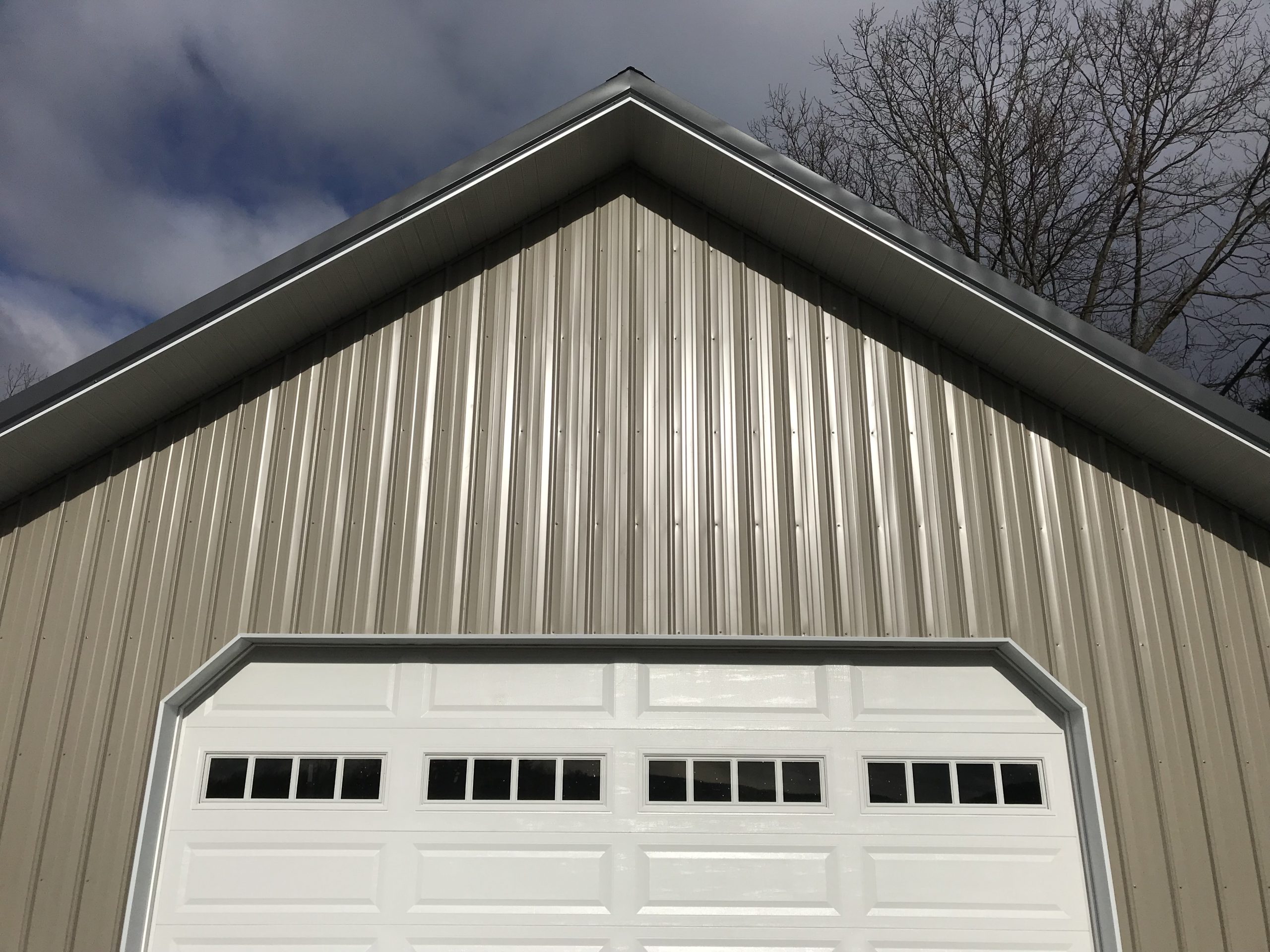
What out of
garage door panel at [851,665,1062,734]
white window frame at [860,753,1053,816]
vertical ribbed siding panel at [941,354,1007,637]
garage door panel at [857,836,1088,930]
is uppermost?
vertical ribbed siding panel at [941,354,1007,637]

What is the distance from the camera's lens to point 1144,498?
5.19 metres

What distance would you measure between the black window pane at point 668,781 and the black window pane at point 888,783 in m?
1.12

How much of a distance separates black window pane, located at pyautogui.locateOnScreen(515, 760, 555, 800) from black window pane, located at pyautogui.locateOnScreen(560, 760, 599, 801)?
0.07 meters

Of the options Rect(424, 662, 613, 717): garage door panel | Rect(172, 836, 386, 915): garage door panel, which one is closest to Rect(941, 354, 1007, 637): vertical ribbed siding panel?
Rect(424, 662, 613, 717): garage door panel

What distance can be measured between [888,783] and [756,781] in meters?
0.79

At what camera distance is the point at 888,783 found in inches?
197

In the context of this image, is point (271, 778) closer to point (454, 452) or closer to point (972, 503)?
point (454, 452)

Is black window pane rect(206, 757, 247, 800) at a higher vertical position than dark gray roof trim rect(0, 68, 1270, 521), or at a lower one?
lower

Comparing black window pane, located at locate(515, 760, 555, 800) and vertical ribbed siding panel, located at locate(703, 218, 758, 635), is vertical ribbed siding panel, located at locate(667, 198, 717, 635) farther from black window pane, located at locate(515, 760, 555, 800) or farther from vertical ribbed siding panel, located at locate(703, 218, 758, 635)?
black window pane, located at locate(515, 760, 555, 800)

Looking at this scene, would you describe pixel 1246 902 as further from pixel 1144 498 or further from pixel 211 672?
pixel 211 672

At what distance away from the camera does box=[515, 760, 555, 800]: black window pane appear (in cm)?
498

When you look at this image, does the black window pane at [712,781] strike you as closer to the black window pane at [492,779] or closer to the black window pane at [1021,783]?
the black window pane at [492,779]

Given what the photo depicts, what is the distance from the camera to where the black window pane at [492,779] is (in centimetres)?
498

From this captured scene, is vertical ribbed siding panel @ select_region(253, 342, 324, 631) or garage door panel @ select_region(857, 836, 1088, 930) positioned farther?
vertical ribbed siding panel @ select_region(253, 342, 324, 631)
